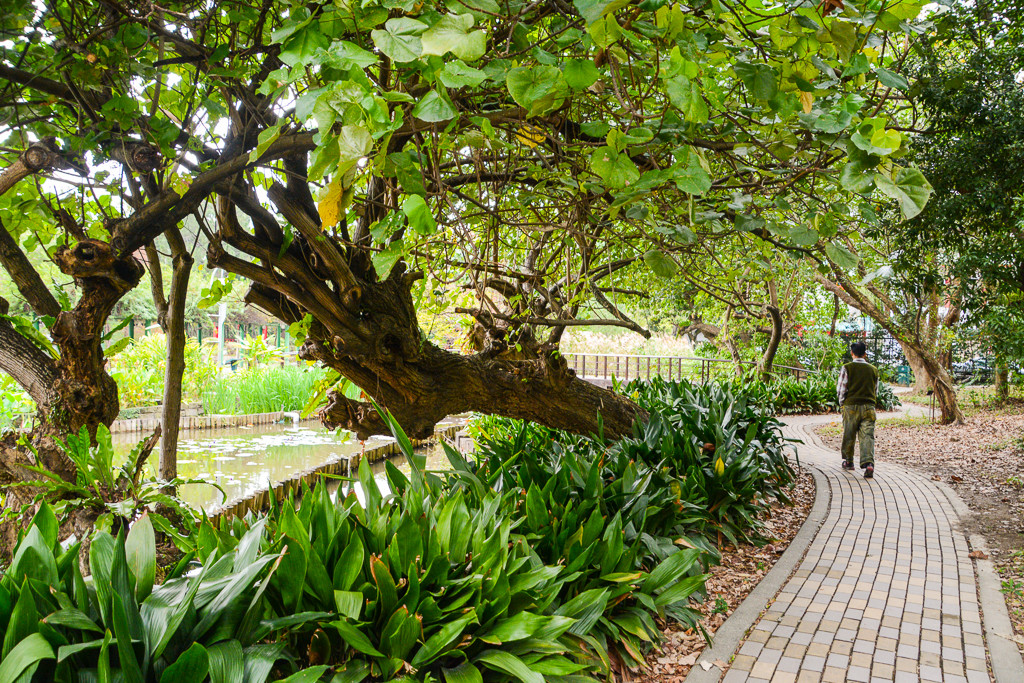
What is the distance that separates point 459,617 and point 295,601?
2.12 feet

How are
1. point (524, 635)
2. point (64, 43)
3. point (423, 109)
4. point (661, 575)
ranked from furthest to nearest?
1. point (661, 575)
2. point (64, 43)
3. point (524, 635)
4. point (423, 109)

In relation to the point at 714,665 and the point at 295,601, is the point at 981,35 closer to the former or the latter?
the point at 714,665

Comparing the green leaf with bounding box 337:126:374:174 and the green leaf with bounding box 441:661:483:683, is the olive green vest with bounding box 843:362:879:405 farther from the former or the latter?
the green leaf with bounding box 337:126:374:174

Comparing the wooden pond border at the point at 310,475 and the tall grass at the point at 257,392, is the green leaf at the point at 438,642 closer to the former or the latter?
the wooden pond border at the point at 310,475

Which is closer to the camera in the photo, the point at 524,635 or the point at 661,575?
the point at 524,635

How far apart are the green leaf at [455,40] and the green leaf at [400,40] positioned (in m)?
0.02

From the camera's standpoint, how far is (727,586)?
188 inches

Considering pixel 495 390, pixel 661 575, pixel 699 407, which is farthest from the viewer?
pixel 699 407

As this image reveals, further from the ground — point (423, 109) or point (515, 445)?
point (423, 109)

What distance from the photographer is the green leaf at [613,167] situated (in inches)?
92.6

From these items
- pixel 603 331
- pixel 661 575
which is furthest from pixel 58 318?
pixel 603 331

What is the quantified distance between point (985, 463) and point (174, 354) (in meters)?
10.5

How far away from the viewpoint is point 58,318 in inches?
137

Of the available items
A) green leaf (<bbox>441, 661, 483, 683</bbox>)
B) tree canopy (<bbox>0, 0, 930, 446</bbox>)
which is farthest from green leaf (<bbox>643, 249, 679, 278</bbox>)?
green leaf (<bbox>441, 661, 483, 683</bbox>)
